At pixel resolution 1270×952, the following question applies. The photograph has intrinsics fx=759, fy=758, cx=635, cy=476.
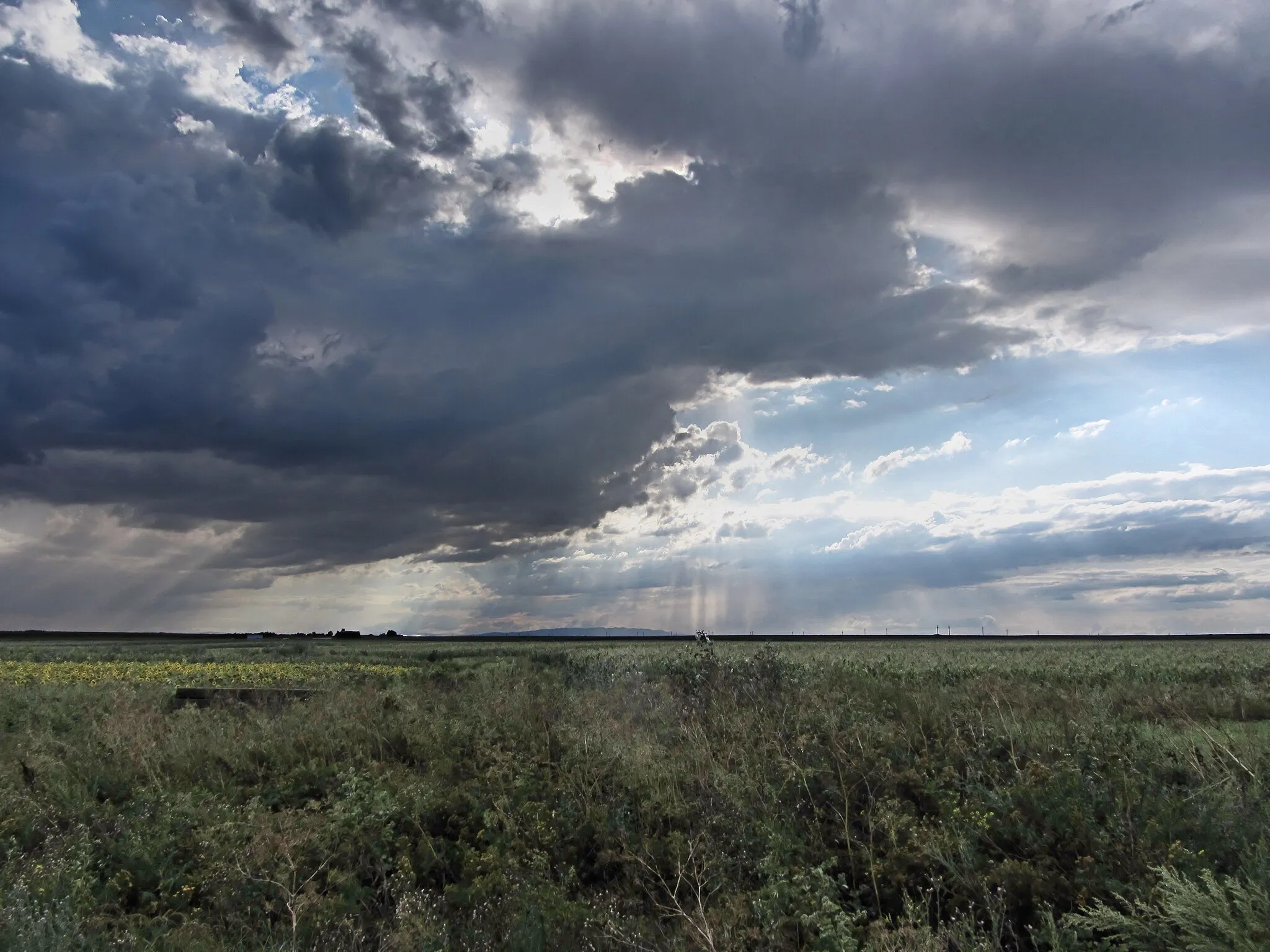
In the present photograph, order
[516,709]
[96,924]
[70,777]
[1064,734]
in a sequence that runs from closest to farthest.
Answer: [96,924] < [1064,734] < [70,777] < [516,709]

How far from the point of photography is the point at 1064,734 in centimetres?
980

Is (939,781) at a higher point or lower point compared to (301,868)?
higher

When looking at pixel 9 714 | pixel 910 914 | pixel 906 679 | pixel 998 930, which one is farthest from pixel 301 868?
pixel 906 679

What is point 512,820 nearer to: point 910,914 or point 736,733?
point 736,733

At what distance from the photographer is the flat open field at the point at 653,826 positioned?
6.56 metres

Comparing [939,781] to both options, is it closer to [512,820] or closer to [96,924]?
[512,820]

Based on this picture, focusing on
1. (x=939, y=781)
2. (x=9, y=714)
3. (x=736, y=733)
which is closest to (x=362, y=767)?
(x=736, y=733)

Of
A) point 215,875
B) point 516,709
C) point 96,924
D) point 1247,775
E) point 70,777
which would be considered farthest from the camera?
point 516,709

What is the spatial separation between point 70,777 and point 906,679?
60.1ft

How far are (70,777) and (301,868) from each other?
17.3 ft

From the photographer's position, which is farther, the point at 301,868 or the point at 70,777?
the point at 70,777

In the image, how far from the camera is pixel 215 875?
7941 millimetres

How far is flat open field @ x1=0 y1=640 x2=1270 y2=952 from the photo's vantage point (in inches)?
258

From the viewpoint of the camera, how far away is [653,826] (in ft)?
29.2
